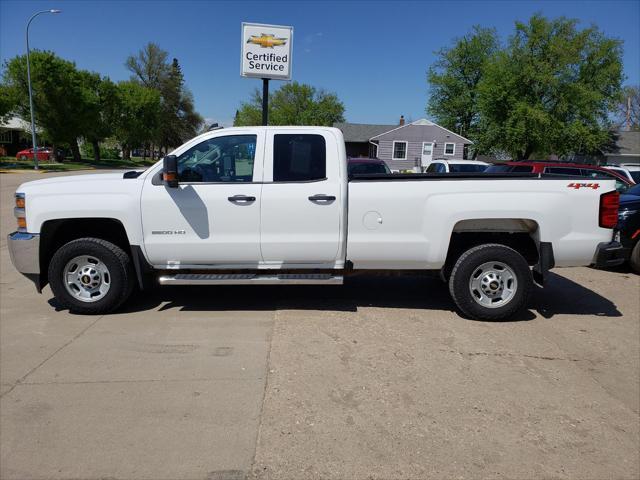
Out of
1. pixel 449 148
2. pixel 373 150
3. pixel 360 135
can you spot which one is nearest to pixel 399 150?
pixel 449 148

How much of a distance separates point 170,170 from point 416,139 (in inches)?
1583

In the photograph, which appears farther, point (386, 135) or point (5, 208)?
point (386, 135)

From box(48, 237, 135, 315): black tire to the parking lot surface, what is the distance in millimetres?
196

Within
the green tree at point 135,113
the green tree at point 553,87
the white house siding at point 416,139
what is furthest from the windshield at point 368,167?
the green tree at point 135,113

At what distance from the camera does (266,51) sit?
1263cm

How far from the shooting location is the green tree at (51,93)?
37.8m

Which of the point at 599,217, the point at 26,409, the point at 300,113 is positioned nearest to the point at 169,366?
the point at 26,409

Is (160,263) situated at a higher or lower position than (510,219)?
lower

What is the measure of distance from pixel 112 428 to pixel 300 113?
227 ft

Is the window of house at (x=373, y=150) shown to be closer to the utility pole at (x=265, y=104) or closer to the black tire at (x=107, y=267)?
the utility pole at (x=265, y=104)

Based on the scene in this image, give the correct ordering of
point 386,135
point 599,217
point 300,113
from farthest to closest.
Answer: point 300,113
point 386,135
point 599,217

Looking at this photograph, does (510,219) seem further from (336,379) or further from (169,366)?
(169,366)

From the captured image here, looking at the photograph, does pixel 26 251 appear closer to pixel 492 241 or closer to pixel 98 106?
pixel 492 241

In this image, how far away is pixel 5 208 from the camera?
14.0m
